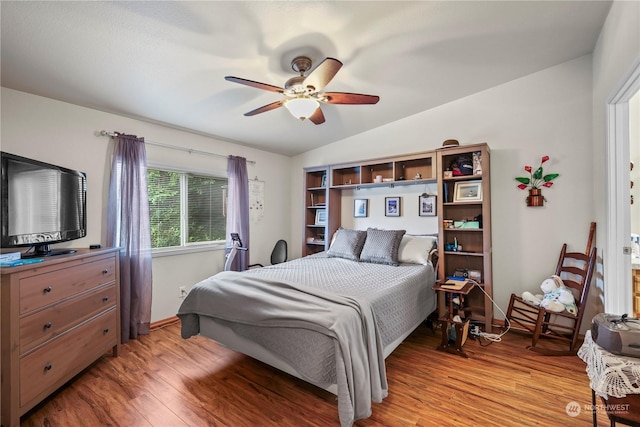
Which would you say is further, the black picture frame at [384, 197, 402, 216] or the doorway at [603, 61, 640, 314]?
the black picture frame at [384, 197, 402, 216]

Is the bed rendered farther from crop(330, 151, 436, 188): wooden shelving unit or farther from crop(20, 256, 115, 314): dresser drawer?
crop(330, 151, 436, 188): wooden shelving unit

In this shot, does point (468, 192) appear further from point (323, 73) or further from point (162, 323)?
point (162, 323)

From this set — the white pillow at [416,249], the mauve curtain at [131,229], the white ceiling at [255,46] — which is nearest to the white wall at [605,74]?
the white ceiling at [255,46]

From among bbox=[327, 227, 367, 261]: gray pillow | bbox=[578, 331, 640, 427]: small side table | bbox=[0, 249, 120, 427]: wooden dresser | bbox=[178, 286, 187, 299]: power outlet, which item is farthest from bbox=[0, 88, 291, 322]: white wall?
bbox=[578, 331, 640, 427]: small side table

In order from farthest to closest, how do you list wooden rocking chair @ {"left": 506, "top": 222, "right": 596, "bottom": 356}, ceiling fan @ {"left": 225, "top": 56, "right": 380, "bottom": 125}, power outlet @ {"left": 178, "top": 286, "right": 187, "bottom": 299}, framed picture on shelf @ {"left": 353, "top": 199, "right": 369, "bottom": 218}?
framed picture on shelf @ {"left": 353, "top": 199, "right": 369, "bottom": 218} < power outlet @ {"left": 178, "top": 286, "right": 187, "bottom": 299} < wooden rocking chair @ {"left": 506, "top": 222, "right": 596, "bottom": 356} < ceiling fan @ {"left": 225, "top": 56, "right": 380, "bottom": 125}

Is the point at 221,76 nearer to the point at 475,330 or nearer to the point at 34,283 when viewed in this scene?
the point at 34,283

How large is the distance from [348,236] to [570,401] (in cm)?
237

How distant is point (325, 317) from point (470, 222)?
2.17 m

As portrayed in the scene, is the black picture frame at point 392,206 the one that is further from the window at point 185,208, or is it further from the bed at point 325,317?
the window at point 185,208

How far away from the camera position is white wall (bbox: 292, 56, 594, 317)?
8.74ft

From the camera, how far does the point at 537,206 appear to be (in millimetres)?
2846

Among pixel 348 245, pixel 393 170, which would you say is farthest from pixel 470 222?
pixel 348 245

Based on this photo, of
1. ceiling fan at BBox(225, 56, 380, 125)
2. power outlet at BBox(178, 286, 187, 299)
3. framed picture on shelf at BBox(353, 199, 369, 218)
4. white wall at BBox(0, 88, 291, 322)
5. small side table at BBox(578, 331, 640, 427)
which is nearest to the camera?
small side table at BBox(578, 331, 640, 427)

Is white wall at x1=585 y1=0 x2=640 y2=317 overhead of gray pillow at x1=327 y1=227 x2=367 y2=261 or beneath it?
overhead
